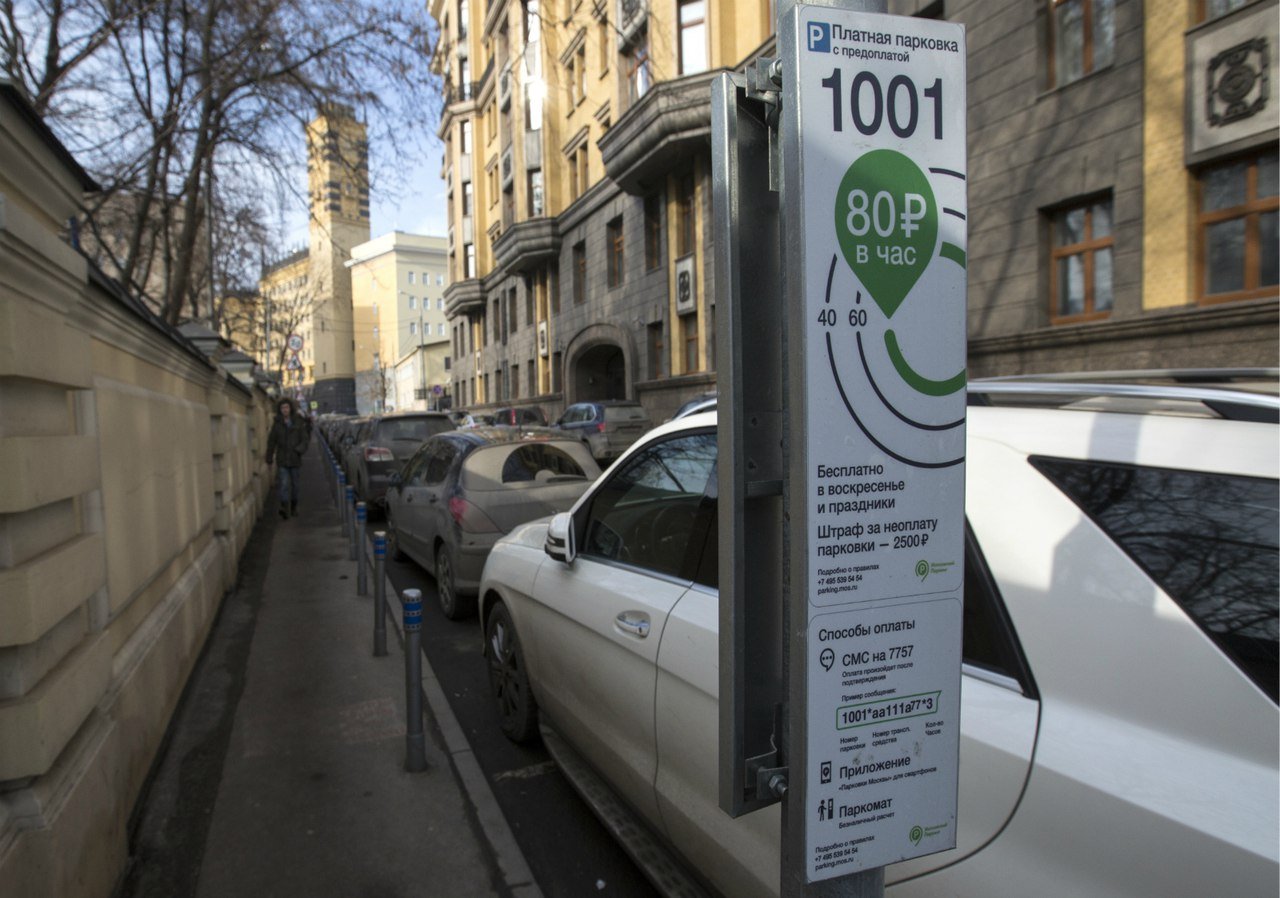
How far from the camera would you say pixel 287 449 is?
13578mm

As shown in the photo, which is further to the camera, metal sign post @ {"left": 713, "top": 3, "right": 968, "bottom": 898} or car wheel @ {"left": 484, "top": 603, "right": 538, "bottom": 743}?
car wheel @ {"left": 484, "top": 603, "right": 538, "bottom": 743}

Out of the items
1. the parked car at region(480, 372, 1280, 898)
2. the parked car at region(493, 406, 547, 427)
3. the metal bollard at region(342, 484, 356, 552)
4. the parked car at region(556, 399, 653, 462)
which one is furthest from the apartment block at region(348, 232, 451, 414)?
the parked car at region(480, 372, 1280, 898)

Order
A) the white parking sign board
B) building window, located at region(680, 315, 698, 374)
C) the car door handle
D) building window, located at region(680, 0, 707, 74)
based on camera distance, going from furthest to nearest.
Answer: building window, located at region(680, 315, 698, 374), building window, located at region(680, 0, 707, 74), the car door handle, the white parking sign board

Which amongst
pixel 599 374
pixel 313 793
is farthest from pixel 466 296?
pixel 313 793

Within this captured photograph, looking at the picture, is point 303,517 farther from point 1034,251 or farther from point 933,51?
point 933,51

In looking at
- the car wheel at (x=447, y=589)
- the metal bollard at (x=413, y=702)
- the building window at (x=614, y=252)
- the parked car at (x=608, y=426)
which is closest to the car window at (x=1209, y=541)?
the metal bollard at (x=413, y=702)

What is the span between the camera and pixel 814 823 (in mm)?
1387

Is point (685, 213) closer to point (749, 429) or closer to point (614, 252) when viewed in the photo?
point (614, 252)

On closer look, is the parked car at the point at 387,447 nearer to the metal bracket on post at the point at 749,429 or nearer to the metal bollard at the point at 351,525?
the metal bollard at the point at 351,525

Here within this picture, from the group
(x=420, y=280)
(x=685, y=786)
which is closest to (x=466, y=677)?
(x=685, y=786)

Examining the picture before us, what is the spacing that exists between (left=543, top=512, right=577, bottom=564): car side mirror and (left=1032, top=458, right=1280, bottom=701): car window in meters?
2.24

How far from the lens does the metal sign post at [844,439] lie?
52.6 inches

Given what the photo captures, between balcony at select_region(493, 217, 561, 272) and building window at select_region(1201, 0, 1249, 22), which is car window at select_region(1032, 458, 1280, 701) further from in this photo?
balcony at select_region(493, 217, 561, 272)

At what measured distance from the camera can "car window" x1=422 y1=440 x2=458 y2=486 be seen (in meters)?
7.78
